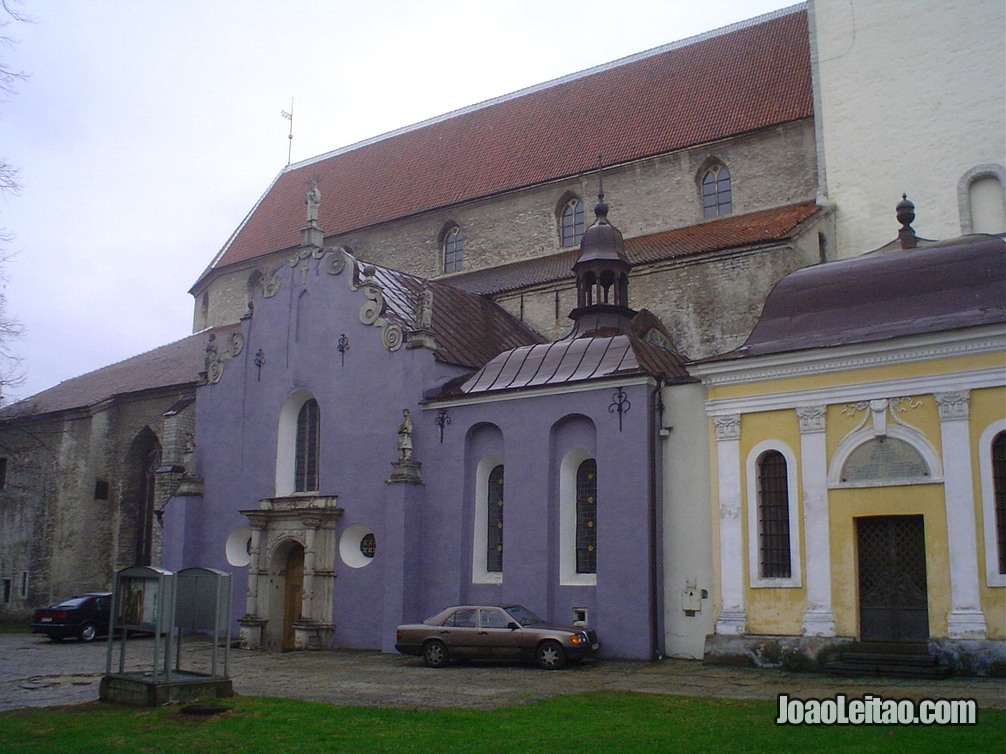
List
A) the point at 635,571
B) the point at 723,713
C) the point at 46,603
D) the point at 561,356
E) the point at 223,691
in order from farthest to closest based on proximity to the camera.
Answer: the point at 46,603 < the point at 561,356 < the point at 635,571 < the point at 223,691 < the point at 723,713

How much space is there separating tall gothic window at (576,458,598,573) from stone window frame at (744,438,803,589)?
3220 mm

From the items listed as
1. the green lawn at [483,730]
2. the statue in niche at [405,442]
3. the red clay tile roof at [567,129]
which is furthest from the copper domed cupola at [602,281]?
the green lawn at [483,730]

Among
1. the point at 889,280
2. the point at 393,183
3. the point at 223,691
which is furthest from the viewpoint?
the point at 393,183

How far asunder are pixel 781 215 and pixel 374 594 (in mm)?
13211

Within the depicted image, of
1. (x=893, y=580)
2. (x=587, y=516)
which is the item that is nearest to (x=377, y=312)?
(x=587, y=516)

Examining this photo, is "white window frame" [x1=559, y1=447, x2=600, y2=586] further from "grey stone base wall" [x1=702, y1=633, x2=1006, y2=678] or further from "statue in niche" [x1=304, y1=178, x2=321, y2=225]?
"statue in niche" [x1=304, y1=178, x2=321, y2=225]

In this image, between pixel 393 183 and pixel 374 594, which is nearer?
pixel 374 594

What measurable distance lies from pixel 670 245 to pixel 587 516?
8.85 m

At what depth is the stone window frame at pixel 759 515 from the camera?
16.8 metres

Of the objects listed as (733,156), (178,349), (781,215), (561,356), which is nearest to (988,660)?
(561,356)

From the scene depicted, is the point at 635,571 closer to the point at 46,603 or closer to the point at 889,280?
the point at 889,280

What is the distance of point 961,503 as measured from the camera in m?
15.4

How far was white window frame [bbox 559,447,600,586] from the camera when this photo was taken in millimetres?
19656

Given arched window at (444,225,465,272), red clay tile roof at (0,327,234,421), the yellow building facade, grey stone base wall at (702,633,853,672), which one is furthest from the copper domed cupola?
red clay tile roof at (0,327,234,421)
